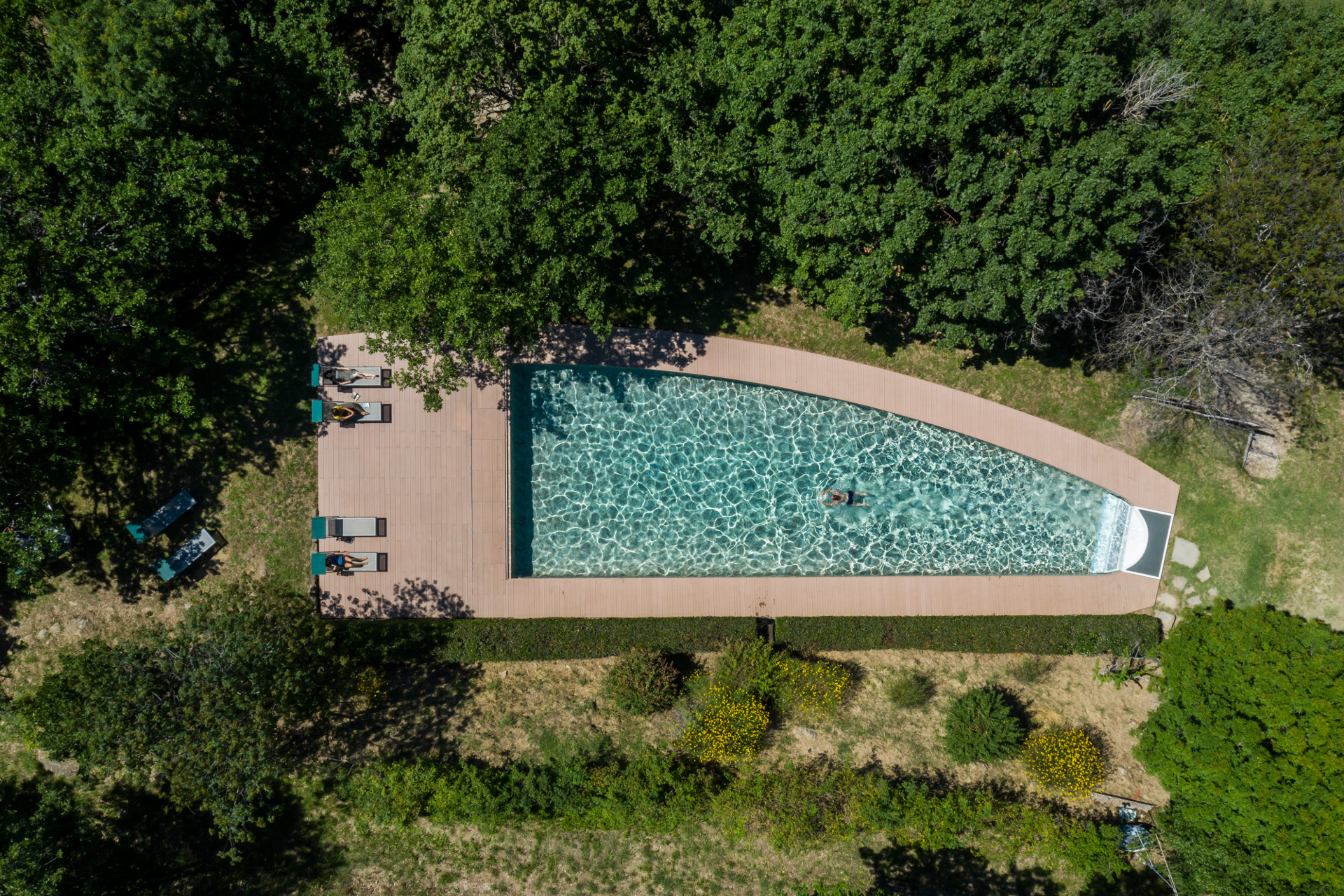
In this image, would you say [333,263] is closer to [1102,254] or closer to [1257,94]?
Answer: [1102,254]

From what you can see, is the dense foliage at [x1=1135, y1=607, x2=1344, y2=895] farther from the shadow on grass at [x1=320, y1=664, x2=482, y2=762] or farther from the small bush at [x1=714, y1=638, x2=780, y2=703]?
the shadow on grass at [x1=320, y1=664, x2=482, y2=762]

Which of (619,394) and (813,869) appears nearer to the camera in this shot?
(813,869)

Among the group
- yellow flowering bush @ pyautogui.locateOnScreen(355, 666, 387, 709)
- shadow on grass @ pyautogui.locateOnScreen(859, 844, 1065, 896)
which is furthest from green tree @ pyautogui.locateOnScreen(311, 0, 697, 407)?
shadow on grass @ pyautogui.locateOnScreen(859, 844, 1065, 896)

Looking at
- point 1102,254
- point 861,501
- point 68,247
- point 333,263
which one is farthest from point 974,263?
point 68,247

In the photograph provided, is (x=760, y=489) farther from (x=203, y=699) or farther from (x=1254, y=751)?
(x=203, y=699)

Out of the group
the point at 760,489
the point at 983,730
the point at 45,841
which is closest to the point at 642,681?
the point at 760,489

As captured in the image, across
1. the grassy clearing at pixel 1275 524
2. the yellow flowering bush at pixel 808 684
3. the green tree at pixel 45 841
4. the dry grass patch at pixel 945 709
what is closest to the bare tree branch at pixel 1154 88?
the grassy clearing at pixel 1275 524
